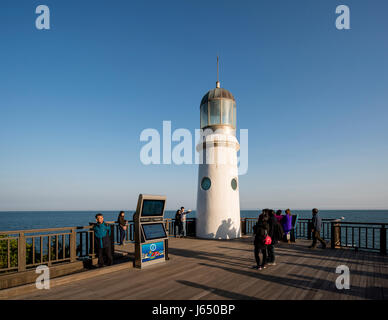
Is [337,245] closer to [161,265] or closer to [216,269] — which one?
Result: [216,269]

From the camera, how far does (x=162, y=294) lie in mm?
4832

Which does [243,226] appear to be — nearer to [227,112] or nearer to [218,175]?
[218,175]

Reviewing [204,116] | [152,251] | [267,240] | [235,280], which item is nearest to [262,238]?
[267,240]

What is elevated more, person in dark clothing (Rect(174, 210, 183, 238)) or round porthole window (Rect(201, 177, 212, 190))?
round porthole window (Rect(201, 177, 212, 190))

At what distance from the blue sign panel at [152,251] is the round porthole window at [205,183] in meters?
5.32

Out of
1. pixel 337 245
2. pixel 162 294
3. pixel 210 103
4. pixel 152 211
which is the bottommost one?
pixel 337 245

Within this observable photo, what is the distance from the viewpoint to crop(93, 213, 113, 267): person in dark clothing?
276 inches

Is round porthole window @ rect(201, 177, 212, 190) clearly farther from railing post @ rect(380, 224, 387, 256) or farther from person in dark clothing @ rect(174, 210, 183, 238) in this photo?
railing post @ rect(380, 224, 387, 256)

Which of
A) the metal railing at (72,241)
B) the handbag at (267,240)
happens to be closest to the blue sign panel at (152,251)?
the metal railing at (72,241)

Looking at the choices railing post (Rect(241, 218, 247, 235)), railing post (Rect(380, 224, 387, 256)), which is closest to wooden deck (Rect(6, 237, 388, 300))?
railing post (Rect(380, 224, 387, 256))

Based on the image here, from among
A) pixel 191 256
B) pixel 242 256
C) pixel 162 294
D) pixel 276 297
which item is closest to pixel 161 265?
pixel 191 256
